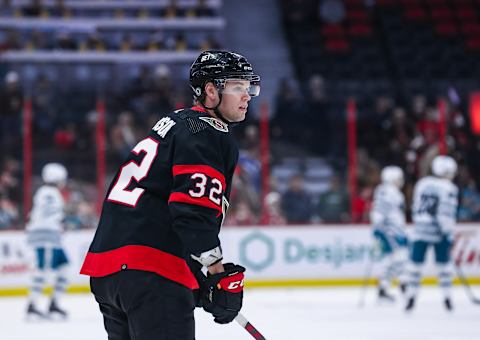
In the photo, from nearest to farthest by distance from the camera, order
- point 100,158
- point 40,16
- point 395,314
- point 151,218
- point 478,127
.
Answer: point 151,218, point 395,314, point 100,158, point 478,127, point 40,16

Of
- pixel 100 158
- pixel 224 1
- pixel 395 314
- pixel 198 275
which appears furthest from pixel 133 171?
pixel 224 1

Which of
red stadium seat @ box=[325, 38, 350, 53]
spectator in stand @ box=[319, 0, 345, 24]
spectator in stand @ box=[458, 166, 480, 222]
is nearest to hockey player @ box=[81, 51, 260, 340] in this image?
spectator in stand @ box=[458, 166, 480, 222]

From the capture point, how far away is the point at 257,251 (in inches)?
430

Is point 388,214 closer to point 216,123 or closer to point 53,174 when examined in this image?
point 53,174

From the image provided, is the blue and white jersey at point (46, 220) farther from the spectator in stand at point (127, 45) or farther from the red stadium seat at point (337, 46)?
the red stadium seat at point (337, 46)

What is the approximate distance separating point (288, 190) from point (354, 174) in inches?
30.8

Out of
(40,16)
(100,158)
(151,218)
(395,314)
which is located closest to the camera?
(151,218)

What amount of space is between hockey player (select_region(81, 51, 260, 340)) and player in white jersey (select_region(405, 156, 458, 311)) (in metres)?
6.09

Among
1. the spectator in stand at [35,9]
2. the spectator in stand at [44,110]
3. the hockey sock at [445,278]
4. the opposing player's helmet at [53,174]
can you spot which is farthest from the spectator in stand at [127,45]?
the hockey sock at [445,278]

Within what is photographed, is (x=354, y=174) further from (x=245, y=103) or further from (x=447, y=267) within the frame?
(x=245, y=103)

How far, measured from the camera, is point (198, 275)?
2.75 metres

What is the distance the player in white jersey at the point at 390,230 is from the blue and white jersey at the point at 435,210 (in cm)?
67

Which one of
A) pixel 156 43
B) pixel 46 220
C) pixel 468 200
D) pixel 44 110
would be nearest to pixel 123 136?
pixel 44 110

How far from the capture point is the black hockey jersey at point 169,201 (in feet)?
8.57
